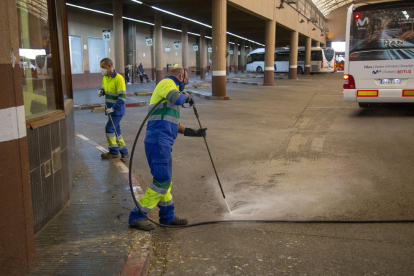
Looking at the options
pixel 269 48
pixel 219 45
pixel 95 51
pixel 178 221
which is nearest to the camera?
pixel 178 221

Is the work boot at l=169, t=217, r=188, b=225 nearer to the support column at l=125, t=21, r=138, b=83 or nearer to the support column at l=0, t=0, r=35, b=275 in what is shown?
the support column at l=0, t=0, r=35, b=275

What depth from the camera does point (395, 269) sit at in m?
3.60

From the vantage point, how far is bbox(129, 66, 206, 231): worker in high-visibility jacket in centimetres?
433

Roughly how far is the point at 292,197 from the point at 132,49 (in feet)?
95.2

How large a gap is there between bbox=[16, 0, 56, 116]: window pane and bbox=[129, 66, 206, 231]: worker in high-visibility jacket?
134 centimetres

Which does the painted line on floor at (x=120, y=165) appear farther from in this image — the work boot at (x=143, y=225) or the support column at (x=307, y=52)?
the support column at (x=307, y=52)

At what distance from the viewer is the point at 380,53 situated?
11719 millimetres

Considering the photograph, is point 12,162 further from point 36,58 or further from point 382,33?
point 382,33

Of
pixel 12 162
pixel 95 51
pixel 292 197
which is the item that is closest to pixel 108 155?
pixel 292 197

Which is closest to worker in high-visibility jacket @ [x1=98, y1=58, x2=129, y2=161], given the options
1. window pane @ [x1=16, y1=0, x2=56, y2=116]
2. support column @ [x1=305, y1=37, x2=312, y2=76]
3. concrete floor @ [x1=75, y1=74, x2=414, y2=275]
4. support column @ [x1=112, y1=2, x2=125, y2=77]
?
concrete floor @ [x1=75, y1=74, x2=414, y2=275]

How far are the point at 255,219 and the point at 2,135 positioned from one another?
2896 mm

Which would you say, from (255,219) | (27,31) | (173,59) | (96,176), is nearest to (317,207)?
(255,219)

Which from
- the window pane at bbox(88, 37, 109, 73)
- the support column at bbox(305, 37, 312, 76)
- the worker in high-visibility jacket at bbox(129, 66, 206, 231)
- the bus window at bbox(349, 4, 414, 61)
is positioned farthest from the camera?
the support column at bbox(305, 37, 312, 76)

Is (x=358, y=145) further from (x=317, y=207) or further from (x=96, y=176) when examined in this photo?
(x=96, y=176)
